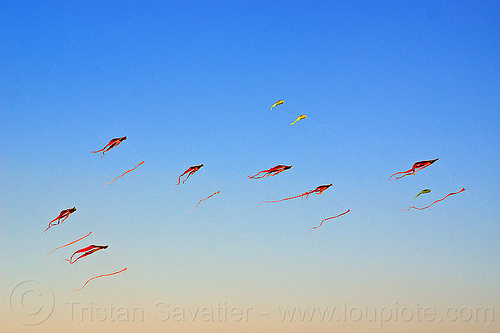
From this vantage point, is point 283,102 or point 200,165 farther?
point 200,165

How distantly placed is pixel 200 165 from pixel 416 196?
11502mm

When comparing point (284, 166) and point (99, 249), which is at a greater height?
point (284, 166)

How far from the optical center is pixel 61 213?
91.0ft

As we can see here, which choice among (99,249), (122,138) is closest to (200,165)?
(122,138)

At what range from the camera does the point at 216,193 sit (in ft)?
92.9

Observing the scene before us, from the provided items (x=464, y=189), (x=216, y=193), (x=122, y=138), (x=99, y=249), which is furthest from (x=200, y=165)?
(x=464, y=189)

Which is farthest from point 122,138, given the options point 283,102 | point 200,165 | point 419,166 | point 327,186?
point 419,166

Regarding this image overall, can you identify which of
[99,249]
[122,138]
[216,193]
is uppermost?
[122,138]

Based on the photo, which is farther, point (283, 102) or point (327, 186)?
point (327, 186)

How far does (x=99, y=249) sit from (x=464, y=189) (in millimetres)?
18922

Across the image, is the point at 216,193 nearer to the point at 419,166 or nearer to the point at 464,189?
the point at 419,166

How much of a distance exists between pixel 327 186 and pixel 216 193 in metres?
5.92

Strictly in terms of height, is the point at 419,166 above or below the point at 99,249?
above

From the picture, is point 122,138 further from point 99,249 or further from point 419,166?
point 419,166
